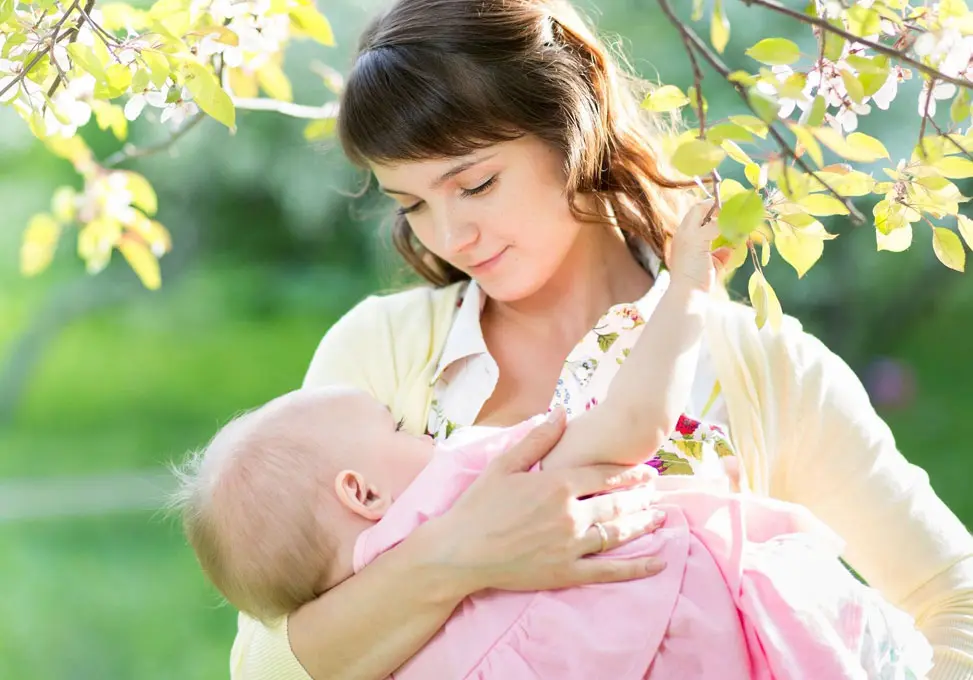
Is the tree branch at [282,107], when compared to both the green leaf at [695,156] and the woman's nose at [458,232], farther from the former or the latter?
the green leaf at [695,156]

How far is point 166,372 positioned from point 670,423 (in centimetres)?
476

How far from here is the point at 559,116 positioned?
1460mm

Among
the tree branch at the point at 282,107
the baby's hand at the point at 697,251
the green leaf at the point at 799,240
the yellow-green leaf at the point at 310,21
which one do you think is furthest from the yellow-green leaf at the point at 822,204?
the tree branch at the point at 282,107

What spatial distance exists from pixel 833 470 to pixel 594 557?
47cm

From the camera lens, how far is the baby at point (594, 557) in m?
1.12

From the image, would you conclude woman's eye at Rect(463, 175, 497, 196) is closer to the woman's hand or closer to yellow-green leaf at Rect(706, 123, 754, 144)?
the woman's hand

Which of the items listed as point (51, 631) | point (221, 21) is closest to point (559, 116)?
point (221, 21)

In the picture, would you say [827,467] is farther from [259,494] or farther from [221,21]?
[221,21]

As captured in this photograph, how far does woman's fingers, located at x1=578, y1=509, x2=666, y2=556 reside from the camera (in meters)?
1.16

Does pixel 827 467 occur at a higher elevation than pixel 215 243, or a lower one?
higher

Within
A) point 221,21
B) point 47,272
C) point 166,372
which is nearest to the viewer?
point 221,21

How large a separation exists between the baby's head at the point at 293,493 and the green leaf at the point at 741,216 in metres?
0.59

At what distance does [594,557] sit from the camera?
117cm

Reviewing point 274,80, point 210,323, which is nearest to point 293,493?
point 274,80
